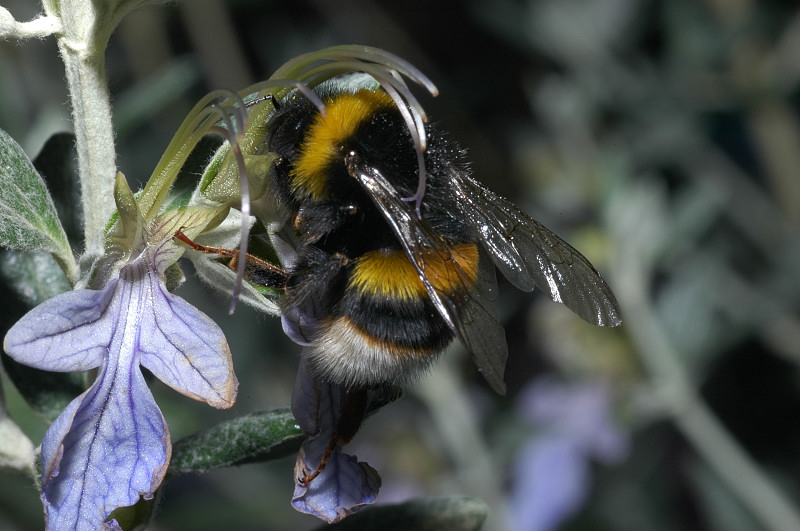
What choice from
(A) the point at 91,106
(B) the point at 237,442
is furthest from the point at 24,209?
(B) the point at 237,442

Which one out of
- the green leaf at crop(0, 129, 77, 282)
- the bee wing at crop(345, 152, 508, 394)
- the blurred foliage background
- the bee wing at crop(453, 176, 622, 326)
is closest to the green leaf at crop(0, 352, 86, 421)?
the green leaf at crop(0, 129, 77, 282)

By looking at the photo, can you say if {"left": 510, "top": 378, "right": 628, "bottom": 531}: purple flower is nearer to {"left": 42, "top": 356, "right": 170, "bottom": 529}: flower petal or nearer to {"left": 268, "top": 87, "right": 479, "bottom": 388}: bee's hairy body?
{"left": 268, "top": 87, "right": 479, "bottom": 388}: bee's hairy body

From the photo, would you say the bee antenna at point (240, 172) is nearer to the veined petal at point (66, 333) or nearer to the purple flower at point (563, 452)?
the veined petal at point (66, 333)

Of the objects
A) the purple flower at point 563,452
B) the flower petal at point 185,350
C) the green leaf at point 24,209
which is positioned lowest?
the purple flower at point 563,452

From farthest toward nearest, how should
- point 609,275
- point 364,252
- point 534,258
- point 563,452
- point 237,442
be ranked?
point 563,452
point 609,275
point 534,258
point 364,252
point 237,442

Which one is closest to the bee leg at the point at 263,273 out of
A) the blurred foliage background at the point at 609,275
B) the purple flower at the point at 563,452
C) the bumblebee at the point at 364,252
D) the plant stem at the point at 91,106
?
the bumblebee at the point at 364,252

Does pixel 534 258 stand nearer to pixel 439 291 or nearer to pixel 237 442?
pixel 439 291

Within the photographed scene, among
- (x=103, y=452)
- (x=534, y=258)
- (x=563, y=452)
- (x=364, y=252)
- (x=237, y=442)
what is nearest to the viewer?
(x=103, y=452)
